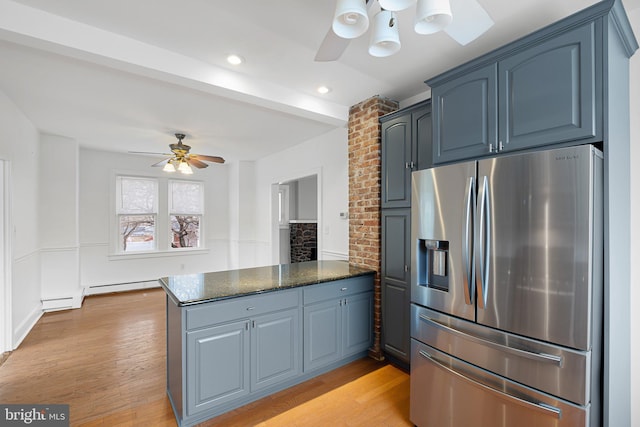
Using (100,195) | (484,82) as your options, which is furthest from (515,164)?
(100,195)

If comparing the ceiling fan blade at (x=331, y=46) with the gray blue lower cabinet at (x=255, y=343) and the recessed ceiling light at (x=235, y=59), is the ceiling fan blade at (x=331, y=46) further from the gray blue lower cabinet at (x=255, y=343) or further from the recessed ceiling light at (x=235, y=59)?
the gray blue lower cabinet at (x=255, y=343)

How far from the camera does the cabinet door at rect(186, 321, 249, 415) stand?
6.51 ft

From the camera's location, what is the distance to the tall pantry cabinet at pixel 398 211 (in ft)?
8.56

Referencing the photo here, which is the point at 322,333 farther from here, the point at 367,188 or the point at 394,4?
the point at 394,4

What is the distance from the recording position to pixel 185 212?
633cm

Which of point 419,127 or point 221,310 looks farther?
point 419,127

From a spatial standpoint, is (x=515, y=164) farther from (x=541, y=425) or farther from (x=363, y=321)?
(x=363, y=321)

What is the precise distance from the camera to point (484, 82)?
5.90ft

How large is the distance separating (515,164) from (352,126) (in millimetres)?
2058

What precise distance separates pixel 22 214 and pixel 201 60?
10.6 ft

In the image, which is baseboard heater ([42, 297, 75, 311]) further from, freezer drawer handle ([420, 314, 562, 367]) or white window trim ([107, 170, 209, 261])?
freezer drawer handle ([420, 314, 562, 367])

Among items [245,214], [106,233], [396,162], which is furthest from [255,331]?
[106,233]

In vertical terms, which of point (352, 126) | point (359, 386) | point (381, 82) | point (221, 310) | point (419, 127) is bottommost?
point (359, 386)
